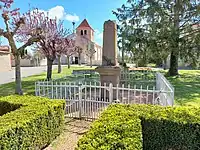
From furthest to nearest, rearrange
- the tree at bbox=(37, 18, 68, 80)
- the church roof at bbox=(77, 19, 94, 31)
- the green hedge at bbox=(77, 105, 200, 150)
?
the church roof at bbox=(77, 19, 94, 31)
the tree at bbox=(37, 18, 68, 80)
the green hedge at bbox=(77, 105, 200, 150)

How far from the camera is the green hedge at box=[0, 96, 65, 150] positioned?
362 cm

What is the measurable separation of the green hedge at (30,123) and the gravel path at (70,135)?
0.57 ft

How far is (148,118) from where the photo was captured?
13.1 feet

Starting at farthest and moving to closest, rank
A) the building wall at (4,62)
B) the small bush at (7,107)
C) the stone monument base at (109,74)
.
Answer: the building wall at (4,62), the stone monument base at (109,74), the small bush at (7,107)

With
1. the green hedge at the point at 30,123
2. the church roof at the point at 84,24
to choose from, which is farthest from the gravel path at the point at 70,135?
the church roof at the point at 84,24

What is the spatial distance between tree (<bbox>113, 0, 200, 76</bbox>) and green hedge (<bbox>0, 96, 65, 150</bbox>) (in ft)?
43.6

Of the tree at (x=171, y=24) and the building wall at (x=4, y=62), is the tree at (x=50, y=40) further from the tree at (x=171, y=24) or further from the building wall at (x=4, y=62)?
the building wall at (x=4, y=62)

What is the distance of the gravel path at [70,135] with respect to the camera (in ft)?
16.2

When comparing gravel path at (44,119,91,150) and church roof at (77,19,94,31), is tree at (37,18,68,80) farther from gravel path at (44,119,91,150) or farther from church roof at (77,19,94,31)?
church roof at (77,19,94,31)

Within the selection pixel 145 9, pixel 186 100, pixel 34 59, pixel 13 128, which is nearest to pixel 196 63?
pixel 145 9

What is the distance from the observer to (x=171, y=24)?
Result: 1669 centimetres

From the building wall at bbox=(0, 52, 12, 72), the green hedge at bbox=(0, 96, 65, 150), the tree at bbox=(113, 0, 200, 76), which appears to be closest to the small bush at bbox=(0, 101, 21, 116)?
the green hedge at bbox=(0, 96, 65, 150)

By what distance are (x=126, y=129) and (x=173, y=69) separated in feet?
58.0

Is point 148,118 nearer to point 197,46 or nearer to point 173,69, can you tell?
point 197,46
